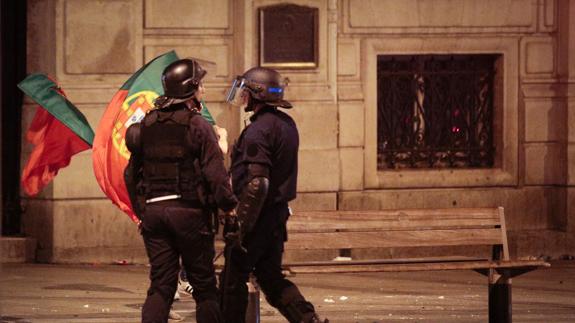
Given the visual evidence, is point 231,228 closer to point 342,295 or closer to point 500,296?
point 500,296

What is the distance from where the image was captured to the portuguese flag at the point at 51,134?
11.0 metres

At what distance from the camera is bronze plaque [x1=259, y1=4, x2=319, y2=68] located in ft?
46.1

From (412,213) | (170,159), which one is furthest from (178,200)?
(412,213)

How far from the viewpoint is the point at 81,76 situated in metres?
13.8

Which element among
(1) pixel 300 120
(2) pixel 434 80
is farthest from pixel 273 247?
(2) pixel 434 80

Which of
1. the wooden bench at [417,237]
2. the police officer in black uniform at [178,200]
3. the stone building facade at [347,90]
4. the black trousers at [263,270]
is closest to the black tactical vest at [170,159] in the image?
the police officer in black uniform at [178,200]

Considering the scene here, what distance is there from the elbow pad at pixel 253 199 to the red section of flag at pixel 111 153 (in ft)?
6.34

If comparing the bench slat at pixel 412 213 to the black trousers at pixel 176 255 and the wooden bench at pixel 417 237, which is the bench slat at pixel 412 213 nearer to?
the wooden bench at pixel 417 237

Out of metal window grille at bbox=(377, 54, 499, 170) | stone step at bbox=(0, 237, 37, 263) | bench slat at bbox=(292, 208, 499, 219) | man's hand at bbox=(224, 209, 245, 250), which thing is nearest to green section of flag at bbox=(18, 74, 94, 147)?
bench slat at bbox=(292, 208, 499, 219)

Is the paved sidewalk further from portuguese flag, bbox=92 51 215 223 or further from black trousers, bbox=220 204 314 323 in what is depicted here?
black trousers, bbox=220 204 314 323

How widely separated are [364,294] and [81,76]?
11.6 feet

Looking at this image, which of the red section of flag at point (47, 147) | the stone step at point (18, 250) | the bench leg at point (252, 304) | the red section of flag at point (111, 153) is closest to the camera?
the bench leg at point (252, 304)

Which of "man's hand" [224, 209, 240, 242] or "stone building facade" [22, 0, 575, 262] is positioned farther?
"stone building facade" [22, 0, 575, 262]

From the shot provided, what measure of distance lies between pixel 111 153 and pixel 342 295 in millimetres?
2414
